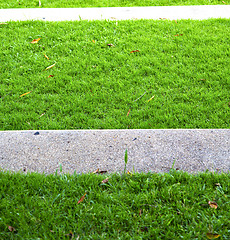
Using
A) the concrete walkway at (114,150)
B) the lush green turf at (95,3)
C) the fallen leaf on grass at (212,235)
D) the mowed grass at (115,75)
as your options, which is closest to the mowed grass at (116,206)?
the fallen leaf on grass at (212,235)

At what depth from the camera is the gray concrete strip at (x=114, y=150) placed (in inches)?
98.0

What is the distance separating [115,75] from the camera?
3982mm

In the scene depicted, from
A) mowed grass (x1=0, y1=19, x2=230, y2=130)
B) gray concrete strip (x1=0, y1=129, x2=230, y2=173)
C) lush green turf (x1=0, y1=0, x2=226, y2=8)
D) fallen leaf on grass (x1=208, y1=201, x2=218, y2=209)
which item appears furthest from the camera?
lush green turf (x1=0, y1=0, x2=226, y2=8)

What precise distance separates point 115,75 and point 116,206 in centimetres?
229

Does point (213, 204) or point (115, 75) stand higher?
point (115, 75)

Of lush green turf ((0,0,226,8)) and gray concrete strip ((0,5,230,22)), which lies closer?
gray concrete strip ((0,5,230,22))

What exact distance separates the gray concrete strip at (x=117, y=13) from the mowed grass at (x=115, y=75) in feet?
1.27

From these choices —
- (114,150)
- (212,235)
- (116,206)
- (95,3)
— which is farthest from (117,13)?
(212,235)

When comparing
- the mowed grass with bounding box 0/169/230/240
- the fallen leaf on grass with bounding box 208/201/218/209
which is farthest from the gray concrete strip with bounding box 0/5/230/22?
the fallen leaf on grass with bounding box 208/201/218/209

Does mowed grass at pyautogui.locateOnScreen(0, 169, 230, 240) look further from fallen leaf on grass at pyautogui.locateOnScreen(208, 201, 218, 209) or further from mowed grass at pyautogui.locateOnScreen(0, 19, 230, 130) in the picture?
mowed grass at pyautogui.locateOnScreen(0, 19, 230, 130)

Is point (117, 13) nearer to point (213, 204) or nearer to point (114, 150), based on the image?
point (114, 150)

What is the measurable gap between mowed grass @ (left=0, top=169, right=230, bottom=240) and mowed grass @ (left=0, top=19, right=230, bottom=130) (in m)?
0.91

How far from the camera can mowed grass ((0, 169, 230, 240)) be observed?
6.40ft

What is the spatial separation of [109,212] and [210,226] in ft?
2.47
